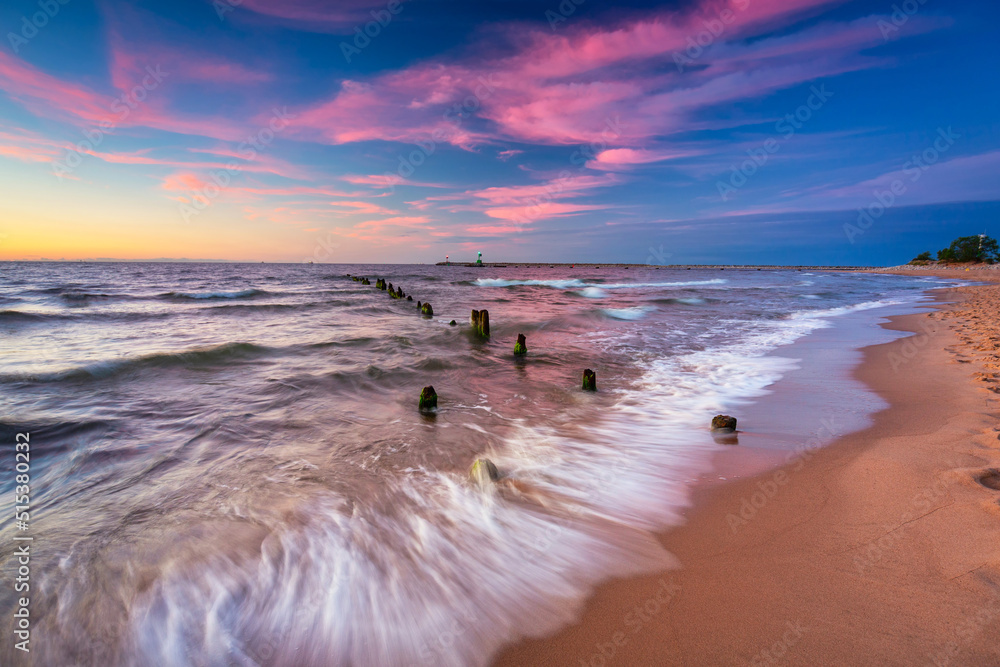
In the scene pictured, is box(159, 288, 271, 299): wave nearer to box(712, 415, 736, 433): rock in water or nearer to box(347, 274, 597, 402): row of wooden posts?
box(347, 274, 597, 402): row of wooden posts

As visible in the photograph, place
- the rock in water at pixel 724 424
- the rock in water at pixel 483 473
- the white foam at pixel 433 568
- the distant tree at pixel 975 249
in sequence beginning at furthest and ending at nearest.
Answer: the distant tree at pixel 975 249, the rock in water at pixel 724 424, the rock in water at pixel 483 473, the white foam at pixel 433 568

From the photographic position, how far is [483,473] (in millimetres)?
4180

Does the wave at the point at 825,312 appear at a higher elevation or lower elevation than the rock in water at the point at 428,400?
higher

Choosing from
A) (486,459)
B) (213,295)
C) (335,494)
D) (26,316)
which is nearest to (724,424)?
(486,459)

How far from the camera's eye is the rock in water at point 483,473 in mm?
4117

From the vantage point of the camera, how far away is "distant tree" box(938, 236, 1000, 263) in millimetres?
66812

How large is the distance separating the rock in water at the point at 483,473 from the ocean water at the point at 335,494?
4.0 inches

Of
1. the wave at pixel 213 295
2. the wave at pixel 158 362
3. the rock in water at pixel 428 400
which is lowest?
the wave at pixel 213 295

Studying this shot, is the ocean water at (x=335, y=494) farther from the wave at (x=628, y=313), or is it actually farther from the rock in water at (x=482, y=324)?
the wave at (x=628, y=313)

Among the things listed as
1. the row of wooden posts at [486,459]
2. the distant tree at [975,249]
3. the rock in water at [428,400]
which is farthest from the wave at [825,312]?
the distant tree at [975,249]

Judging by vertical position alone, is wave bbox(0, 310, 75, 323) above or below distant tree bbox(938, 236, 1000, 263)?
below

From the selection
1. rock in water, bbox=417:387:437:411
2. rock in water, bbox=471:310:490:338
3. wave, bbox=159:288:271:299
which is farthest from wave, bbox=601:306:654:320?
wave, bbox=159:288:271:299

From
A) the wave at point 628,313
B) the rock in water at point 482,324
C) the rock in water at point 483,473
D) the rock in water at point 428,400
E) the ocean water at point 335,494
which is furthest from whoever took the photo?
the wave at point 628,313

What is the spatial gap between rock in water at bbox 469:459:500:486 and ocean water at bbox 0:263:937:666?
0.10 m
